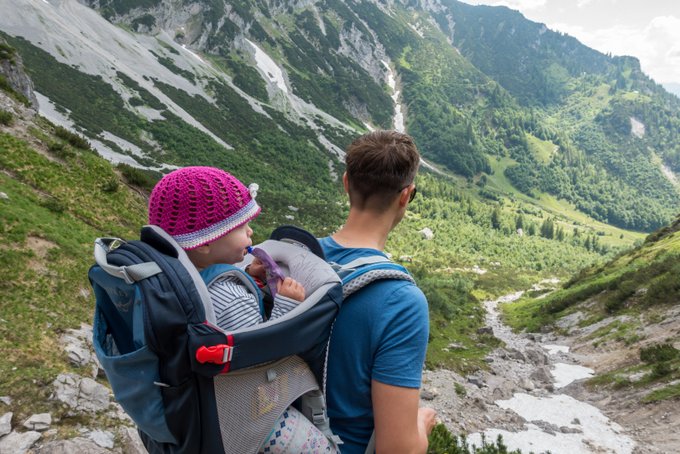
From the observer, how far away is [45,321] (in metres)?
9.48

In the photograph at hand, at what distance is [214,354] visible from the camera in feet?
6.63

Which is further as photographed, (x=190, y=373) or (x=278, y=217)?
(x=278, y=217)

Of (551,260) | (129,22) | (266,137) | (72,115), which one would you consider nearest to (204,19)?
(129,22)

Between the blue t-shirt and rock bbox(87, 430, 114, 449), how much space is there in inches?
252

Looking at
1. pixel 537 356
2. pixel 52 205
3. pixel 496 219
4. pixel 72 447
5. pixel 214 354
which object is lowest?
pixel 52 205

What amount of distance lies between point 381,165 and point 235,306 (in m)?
1.20

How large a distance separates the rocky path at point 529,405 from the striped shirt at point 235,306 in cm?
1515

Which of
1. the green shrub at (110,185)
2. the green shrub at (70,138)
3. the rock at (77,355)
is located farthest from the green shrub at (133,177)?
the rock at (77,355)

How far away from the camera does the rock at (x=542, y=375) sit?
21.7 metres

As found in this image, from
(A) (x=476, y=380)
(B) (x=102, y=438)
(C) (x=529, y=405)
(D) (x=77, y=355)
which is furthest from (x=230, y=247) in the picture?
(A) (x=476, y=380)

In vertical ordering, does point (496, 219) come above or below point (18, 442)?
above

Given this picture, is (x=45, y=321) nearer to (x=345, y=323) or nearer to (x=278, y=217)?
(x=345, y=323)

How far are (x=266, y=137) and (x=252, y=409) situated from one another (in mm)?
113565

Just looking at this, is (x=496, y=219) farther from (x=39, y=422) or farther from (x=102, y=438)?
(x=39, y=422)
